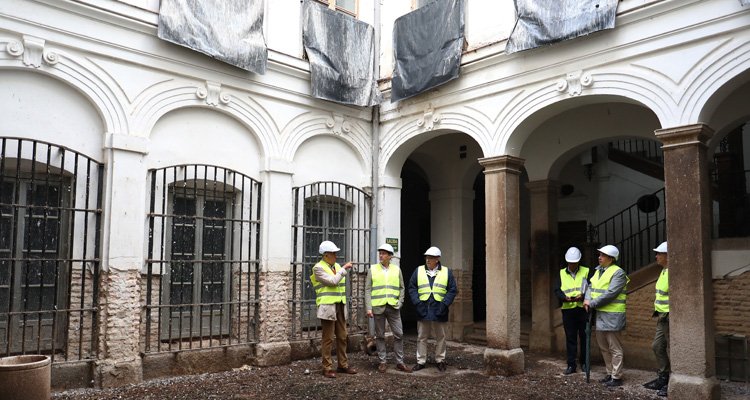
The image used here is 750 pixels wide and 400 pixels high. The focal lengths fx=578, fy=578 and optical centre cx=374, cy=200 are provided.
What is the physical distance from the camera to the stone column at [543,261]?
994 centimetres

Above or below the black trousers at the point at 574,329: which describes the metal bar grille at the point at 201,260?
above

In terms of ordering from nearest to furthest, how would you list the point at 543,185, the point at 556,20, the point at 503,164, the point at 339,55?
the point at 556,20 < the point at 503,164 < the point at 339,55 < the point at 543,185

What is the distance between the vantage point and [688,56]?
21.7 ft

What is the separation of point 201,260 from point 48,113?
8.52 feet

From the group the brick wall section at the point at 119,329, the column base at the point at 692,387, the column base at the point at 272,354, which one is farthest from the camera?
the column base at the point at 272,354

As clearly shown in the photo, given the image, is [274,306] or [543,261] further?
[543,261]

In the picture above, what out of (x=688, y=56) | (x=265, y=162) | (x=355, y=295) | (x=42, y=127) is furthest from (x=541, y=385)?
(x=42, y=127)

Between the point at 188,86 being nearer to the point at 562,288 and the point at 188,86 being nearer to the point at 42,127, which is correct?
the point at 42,127

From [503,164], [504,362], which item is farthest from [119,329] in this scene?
[503,164]

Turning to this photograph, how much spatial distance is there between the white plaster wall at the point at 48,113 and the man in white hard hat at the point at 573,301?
648 centimetres

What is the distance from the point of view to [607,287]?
7465 mm

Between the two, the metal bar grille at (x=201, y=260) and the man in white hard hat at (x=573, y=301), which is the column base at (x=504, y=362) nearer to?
the man in white hard hat at (x=573, y=301)

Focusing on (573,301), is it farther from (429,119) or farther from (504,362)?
(429,119)

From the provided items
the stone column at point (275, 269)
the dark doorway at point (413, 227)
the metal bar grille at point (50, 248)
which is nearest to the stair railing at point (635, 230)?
the dark doorway at point (413, 227)
